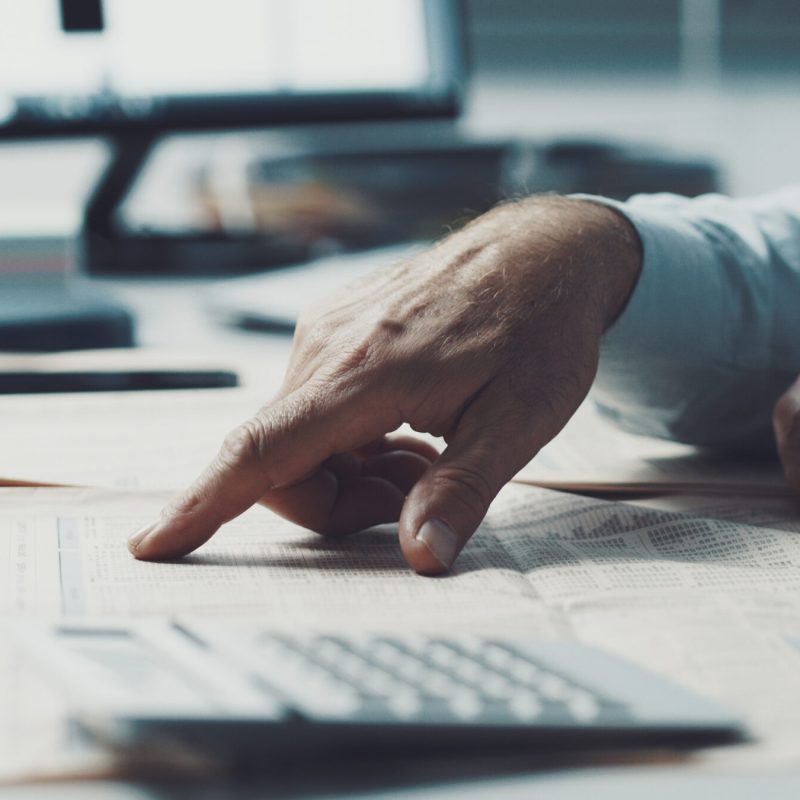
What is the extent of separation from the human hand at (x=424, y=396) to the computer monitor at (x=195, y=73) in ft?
1.97

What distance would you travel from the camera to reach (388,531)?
0.55 m

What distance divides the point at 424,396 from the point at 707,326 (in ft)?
0.69

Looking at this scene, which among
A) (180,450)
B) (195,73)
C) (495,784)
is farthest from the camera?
(195,73)

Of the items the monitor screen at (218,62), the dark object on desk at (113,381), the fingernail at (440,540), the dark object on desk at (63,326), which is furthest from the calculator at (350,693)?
the monitor screen at (218,62)

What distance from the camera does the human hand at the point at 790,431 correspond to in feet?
1.87

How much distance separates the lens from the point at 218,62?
3.80 feet

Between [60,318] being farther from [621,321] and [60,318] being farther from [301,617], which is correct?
[301,617]

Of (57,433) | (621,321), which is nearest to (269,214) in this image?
(57,433)

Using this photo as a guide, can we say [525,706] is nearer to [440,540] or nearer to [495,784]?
[495,784]

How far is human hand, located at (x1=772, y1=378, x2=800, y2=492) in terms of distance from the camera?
0.57 metres

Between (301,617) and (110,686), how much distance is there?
4.9 inches

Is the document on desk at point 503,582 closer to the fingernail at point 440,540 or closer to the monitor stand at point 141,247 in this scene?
the fingernail at point 440,540

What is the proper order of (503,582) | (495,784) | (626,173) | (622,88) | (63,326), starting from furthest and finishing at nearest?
(622,88) < (626,173) < (63,326) < (503,582) < (495,784)

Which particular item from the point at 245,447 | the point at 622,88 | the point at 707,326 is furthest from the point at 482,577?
the point at 622,88
